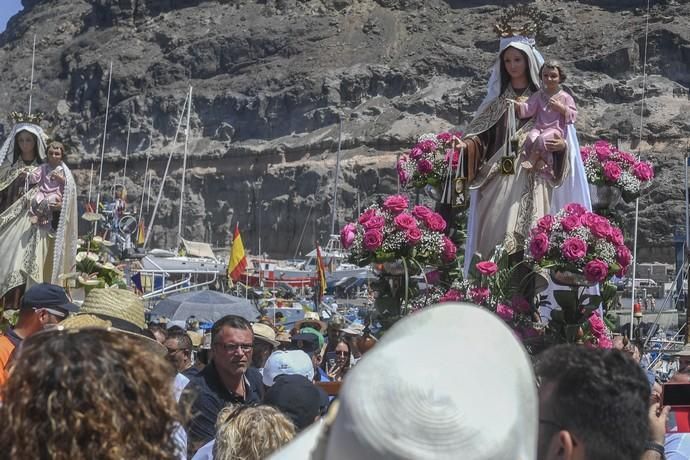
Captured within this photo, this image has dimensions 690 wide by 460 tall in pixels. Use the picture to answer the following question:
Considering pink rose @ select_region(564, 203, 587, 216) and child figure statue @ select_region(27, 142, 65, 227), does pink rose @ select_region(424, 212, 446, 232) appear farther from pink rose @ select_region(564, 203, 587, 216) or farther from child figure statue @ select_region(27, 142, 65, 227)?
child figure statue @ select_region(27, 142, 65, 227)

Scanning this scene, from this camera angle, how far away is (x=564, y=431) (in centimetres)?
294

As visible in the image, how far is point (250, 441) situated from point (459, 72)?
8623 centimetres

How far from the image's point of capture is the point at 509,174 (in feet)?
27.3

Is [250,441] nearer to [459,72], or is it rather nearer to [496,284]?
[496,284]

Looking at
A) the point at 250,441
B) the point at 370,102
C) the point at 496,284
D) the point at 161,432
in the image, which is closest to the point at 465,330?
the point at 161,432

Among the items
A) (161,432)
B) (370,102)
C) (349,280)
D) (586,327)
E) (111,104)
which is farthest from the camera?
(111,104)

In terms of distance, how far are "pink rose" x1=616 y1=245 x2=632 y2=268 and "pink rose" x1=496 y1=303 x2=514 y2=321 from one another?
2.43 feet

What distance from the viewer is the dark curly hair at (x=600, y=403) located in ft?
9.64

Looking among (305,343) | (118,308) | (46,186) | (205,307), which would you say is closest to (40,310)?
(118,308)

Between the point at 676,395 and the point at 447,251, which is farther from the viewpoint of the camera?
the point at 447,251

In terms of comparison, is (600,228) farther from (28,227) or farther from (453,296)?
(28,227)

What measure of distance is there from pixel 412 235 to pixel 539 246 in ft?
2.93

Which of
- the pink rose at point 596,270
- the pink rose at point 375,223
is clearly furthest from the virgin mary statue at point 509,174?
the pink rose at point 596,270

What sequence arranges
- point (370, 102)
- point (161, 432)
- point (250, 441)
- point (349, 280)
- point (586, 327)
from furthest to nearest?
1. point (370, 102)
2. point (349, 280)
3. point (586, 327)
4. point (250, 441)
5. point (161, 432)
